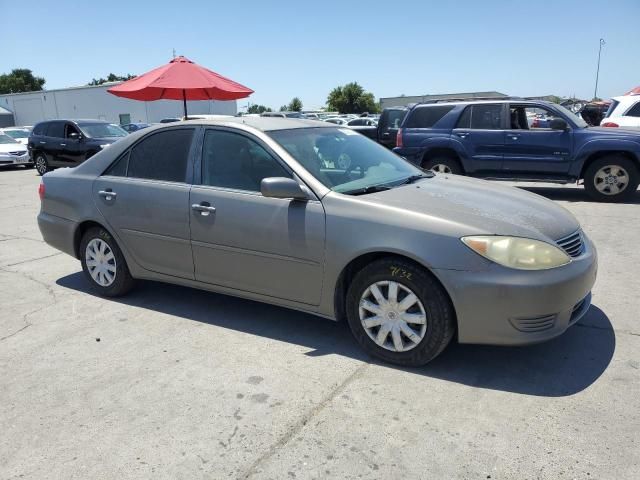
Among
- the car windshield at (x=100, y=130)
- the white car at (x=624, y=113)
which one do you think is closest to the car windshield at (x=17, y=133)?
the car windshield at (x=100, y=130)

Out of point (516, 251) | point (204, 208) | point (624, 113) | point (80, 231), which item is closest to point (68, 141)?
point (80, 231)

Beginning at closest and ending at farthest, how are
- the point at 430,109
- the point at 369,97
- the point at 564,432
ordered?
the point at 564,432, the point at 430,109, the point at 369,97

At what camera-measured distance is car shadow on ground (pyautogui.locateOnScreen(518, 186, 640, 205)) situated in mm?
9352

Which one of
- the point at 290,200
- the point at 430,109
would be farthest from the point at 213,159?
the point at 430,109

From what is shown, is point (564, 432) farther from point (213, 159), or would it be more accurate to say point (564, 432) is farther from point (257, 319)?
point (213, 159)

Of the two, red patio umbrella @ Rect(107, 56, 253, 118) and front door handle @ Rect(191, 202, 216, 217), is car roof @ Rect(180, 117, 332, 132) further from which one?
red patio umbrella @ Rect(107, 56, 253, 118)

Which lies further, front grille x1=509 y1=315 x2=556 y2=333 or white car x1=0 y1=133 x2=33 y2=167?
white car x1=0 y1=133 x2=33 y2=167

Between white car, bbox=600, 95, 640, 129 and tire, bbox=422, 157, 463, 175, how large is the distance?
11.0 ft

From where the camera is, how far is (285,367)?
11.3 ft

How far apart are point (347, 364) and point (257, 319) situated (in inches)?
41.9

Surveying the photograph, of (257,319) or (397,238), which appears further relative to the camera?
(257,319)

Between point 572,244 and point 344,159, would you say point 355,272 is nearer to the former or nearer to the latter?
point 344,159

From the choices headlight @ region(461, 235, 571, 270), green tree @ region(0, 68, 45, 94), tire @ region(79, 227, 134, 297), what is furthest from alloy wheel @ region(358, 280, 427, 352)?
green tree @ region(0, 68, 45, 94)

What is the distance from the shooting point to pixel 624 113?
37.0 feet
